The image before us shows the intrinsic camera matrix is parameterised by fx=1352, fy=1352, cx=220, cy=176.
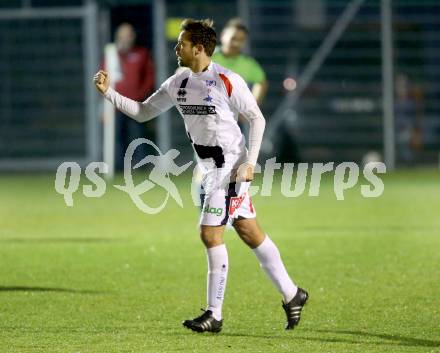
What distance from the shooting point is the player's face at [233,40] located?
44.0ft

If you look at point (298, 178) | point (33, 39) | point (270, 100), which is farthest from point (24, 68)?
point (298, 178)

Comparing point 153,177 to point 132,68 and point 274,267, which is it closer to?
point 132,68

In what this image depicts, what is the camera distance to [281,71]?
1029 inches

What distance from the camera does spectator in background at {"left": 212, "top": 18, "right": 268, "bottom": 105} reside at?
13461 mm

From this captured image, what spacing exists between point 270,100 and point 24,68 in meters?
4.99

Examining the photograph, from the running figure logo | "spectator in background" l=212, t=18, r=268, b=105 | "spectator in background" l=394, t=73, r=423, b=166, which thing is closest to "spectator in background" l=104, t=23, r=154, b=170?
the running figure logo

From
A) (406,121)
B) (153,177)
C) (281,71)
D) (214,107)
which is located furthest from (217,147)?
(406,121)

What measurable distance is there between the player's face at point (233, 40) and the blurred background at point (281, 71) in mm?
11859

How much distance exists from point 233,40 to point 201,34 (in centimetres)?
532

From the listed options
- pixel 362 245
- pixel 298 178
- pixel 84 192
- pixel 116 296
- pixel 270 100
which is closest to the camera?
pixel 116 296

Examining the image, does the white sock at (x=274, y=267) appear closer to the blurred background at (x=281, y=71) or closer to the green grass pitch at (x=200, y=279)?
the green grass pitch at (x=200, y=279)

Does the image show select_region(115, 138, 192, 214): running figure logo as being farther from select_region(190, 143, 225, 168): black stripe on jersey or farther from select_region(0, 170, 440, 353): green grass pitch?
select_region(190, 143, 225, 168): black stripe on jersey

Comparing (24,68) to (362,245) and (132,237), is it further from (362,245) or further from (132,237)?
(362,245)

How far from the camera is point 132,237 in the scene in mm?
14117
